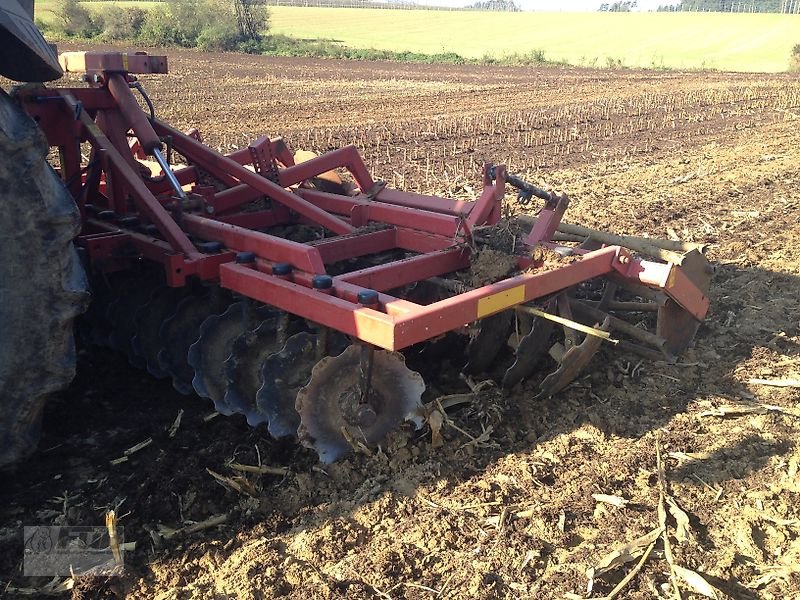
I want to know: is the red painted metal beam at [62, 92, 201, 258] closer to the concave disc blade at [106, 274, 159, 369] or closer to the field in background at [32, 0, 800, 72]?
the concave disc blade at [106, 274, 159, 369]

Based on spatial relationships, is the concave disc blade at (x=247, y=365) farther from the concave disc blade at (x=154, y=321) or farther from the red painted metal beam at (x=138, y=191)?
the concave disc blade at (x=154, y=321)

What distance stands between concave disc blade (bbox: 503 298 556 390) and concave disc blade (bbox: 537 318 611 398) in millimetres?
123

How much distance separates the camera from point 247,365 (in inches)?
136

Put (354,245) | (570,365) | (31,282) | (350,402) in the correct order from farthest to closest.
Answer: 1. (354,245)
2. (570,365)
3. (350,402)
4. (31,282)

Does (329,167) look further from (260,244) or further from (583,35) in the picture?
(583,35)

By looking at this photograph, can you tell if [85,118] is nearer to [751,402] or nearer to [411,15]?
[751,402]

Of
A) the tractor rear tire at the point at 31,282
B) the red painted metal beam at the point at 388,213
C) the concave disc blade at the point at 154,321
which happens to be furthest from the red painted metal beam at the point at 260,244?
the tractor rear tire at the point at 31,282

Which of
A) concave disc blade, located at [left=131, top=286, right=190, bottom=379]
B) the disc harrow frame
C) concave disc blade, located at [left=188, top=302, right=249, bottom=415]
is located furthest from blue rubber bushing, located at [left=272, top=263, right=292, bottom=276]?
concave disc blade, located at [left=131, top=286, right=190, bottom=379]

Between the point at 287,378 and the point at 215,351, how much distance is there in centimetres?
50

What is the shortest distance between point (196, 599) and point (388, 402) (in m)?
1.13

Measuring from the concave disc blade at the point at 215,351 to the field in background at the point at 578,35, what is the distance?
34.8 m

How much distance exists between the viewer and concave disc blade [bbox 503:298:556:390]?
3637mm

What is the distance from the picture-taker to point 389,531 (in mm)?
2807

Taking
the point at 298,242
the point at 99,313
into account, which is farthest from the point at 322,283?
the point at 99,313
